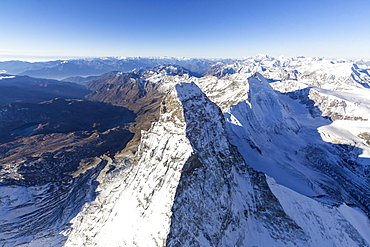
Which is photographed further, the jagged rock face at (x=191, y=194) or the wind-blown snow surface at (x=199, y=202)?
the wind-blown snow surface at (x=199, y=202)

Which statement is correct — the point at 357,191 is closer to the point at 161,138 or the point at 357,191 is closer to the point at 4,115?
the point at 161,138

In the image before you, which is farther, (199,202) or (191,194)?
(199,202)

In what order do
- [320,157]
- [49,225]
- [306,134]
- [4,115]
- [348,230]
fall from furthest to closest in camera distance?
[4,115] < [306,134] < [320,157] < [49,225] < [348,230]

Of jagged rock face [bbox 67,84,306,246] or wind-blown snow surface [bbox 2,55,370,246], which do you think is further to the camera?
wind-blown snow surface [bbox 2,55,370,246]

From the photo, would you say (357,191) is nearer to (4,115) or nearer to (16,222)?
(16,222)

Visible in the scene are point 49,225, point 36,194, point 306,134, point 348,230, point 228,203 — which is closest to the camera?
point 228,203

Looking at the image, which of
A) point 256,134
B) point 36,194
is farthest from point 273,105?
point 36,194

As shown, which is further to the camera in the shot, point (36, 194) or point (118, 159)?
point (118, 159)

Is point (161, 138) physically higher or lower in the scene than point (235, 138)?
higher

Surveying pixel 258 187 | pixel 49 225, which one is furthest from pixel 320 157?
pixel 49 225

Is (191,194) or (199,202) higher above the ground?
(191,194)

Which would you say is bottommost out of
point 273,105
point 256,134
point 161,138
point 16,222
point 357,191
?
point 357,191
